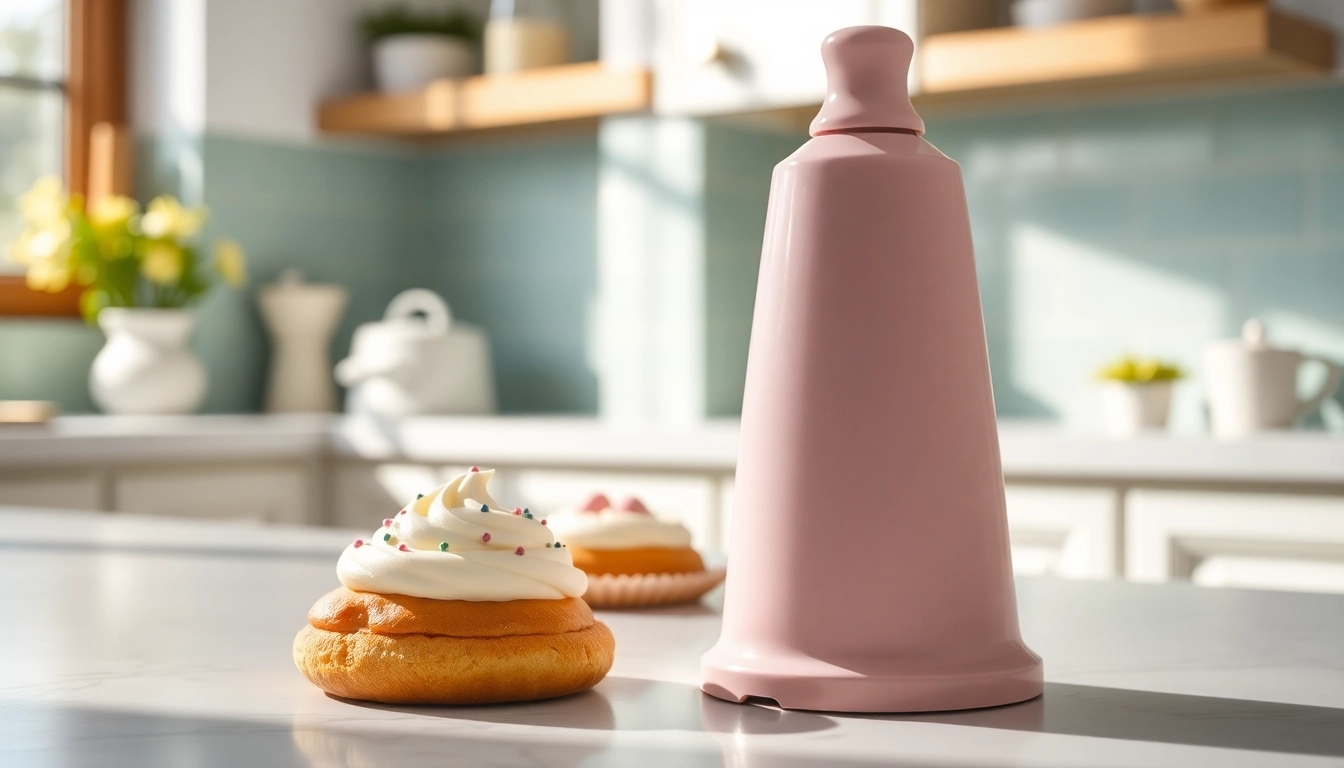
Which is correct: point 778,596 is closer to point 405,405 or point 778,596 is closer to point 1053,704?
point 1053,704

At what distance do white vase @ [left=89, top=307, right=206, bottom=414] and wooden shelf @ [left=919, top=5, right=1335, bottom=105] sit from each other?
150 centimetres

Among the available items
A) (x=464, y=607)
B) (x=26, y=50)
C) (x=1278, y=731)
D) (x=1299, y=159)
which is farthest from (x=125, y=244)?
(x=1278, y=731)

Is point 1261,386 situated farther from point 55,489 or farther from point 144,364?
point 144,364

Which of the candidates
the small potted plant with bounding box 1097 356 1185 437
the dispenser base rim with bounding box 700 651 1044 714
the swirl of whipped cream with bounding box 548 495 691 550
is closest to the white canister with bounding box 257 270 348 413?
the small potted plant with bounding box 1097 356 1185 437

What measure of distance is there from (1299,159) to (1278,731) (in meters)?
2.15

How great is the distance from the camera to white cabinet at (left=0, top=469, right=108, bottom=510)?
7.47 feet

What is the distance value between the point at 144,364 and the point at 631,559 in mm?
2211

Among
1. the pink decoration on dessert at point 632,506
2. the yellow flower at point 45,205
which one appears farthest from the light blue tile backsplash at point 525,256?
the pink decoration on dessert at point 632,506

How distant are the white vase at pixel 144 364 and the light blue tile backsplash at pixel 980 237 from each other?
7.2 inches

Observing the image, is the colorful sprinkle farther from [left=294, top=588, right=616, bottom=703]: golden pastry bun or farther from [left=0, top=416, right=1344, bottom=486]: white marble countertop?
[left=0, top=416, right=1344, bottom=486]: white marble countertop

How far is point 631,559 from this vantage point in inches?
33.9

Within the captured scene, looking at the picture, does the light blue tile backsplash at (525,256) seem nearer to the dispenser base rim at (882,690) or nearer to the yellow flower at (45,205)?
the yellow flower at (45,205)

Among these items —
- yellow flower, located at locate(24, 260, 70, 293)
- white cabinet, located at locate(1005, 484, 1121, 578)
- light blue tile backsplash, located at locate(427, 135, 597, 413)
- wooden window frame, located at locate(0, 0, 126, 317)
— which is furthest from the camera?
light blue tile backsplash, located at locate(427, 135, 597, 413)

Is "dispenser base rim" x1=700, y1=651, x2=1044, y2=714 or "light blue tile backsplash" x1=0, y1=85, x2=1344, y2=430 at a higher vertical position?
"light blue tile backsplash" x1=0, y1=85, x2=1344, y2=430
